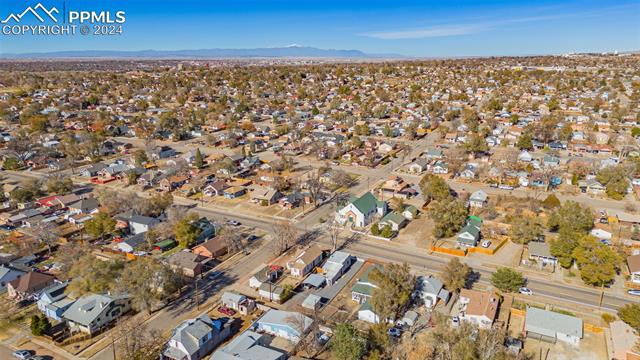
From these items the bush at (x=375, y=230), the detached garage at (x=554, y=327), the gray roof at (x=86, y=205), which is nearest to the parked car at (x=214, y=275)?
the bush at (x=375, y=230)

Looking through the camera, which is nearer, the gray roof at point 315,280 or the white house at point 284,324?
the white house at point 284,324

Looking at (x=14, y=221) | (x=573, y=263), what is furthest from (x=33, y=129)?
(x=573, y=263)

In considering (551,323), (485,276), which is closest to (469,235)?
(485,276)

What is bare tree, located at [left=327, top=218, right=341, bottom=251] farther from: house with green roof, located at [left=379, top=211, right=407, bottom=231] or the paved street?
house with green roof, located at [left=379, top=211, right=407, bottom=231]

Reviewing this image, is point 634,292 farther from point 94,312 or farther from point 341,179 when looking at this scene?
point 94,312

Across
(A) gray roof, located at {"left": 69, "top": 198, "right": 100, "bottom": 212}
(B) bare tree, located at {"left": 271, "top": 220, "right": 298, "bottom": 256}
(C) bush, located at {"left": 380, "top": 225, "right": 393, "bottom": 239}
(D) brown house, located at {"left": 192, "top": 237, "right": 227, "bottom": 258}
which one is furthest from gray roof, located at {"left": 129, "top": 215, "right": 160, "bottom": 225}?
(C) bush, located at {"left": 380, "top": 225, "right": 393, "bottom": 239}

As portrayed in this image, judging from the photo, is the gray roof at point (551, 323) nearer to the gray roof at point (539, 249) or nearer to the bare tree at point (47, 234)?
the gray roof at point (539, 249)

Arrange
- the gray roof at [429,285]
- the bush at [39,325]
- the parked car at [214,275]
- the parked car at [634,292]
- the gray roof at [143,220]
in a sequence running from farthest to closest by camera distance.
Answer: the gray roof at [143,220], the parked car at [214,275], the parked car at [634,292], the gray roof at [429,285], the bush at [39,325]
